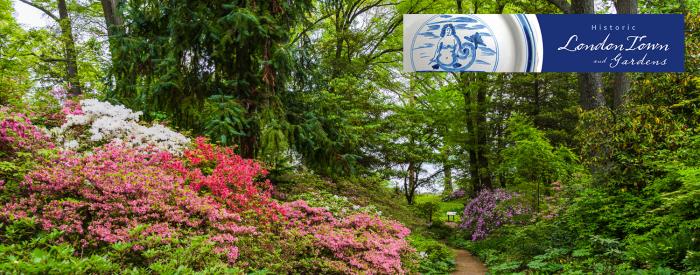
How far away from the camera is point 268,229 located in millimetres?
5148

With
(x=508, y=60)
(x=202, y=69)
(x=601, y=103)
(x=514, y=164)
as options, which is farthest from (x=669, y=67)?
(x=202, y=69)

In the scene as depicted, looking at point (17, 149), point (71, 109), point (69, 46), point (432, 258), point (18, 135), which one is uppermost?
point (69, 46)

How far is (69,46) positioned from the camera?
42.3 feet

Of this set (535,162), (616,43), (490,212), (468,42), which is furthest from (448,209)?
(616,43)

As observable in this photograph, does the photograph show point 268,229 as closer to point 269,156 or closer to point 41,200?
point 41,200

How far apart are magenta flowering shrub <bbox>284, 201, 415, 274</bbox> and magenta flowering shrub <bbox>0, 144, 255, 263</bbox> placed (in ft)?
3.60

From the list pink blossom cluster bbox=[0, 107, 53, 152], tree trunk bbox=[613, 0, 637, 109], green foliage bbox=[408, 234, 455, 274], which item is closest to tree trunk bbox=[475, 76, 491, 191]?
green foliage bbox=[408, 234, 455, 274]

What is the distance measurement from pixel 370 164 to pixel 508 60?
6581mm

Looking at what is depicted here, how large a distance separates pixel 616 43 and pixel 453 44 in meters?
2.34

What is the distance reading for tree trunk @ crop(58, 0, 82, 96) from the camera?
12.5 meters

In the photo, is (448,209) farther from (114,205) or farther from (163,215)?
(114,205)

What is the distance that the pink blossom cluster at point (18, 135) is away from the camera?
4402mm

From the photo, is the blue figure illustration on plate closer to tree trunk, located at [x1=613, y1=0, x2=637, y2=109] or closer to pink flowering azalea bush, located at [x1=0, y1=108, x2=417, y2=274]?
pink flowering azalea bush, located at [x1=0, y1=108, x2=417, y2=274]

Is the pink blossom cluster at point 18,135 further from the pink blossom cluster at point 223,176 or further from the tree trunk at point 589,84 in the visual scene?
the tree trunk at point 589,84
